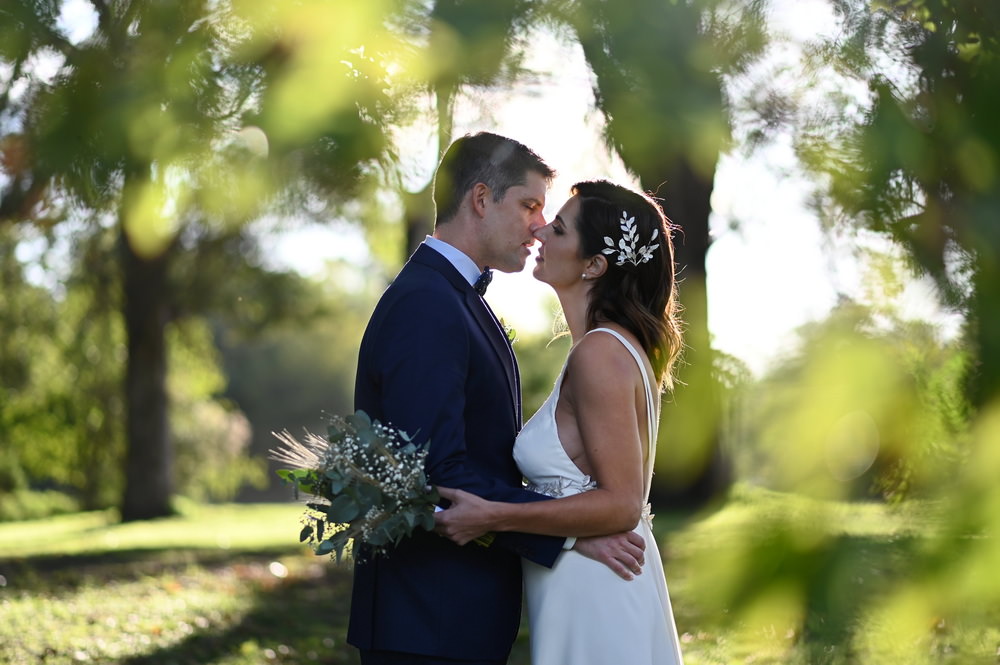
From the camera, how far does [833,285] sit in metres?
2.48

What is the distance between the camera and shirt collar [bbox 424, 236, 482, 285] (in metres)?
3.22

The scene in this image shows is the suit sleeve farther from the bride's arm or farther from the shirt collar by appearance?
the shirt collar

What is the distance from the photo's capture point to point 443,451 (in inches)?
112

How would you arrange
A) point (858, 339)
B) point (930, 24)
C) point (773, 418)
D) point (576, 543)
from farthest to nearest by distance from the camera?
1. point (576, 543)
2. point (930, 24)
3. point (858, 339)
4. point (773, 418)

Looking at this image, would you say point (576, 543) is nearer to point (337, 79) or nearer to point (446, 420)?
point (446, 420)

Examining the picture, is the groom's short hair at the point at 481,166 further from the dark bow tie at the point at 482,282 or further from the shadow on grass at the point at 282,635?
the shadow on grass at the point at 282,635

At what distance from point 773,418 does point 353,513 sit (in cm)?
114

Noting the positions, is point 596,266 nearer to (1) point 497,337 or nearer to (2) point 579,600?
(1) point 497,337

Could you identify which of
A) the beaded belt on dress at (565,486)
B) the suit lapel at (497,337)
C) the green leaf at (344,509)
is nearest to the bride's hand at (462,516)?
the green leaf at (344,509)

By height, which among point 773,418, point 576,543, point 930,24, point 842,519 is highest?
point 930,24

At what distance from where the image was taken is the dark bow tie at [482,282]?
3264 mm

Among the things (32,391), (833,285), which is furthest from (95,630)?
(32,391)

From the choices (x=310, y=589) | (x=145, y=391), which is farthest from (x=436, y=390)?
(x=145, y=391)

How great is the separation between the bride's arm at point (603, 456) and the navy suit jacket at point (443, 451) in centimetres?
7
